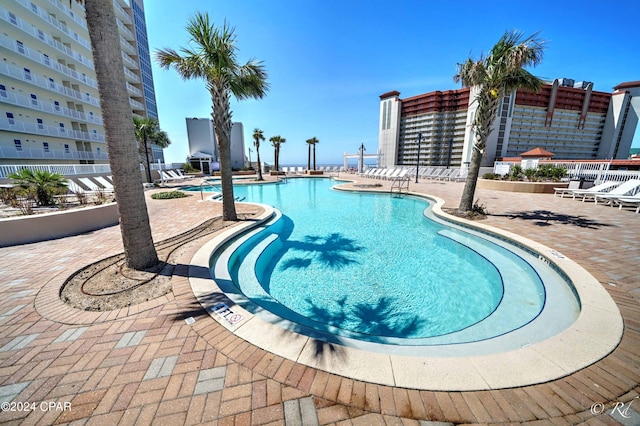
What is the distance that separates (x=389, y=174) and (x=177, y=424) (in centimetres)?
2250

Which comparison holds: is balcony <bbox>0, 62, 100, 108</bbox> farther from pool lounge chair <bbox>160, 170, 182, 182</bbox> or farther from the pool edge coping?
the pool edge coping

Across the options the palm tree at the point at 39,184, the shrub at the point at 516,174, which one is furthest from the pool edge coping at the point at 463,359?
the shrub at the point at 516,174

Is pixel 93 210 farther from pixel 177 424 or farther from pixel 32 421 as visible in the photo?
pixel 177 424

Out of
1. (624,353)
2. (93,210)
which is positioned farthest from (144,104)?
(624,353)

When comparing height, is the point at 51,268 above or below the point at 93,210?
below

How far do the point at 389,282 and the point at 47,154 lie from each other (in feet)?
96.5

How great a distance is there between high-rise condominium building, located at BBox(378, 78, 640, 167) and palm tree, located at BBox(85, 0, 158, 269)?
28.0 m

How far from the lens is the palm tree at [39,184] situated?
6901 mm

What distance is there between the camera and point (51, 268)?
13.0 ft

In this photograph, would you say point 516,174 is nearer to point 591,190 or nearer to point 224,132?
point 591,190

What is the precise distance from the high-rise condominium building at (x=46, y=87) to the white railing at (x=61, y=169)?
7.08 m

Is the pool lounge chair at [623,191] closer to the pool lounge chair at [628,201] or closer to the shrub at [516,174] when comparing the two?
the pool lounge chair at [628,201]

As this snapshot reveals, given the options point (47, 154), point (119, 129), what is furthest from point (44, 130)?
point (119, 129)

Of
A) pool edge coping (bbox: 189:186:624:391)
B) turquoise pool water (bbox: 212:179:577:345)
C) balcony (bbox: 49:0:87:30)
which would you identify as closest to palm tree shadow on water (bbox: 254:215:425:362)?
turquoise pool water (bbox: 212:179:577:345)
